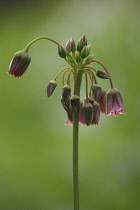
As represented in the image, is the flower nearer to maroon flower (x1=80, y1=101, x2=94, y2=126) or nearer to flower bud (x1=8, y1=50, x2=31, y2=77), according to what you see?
maroon flower (x1=80, y1=101, x2=94, y2=126)

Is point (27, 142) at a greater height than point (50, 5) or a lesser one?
lesser

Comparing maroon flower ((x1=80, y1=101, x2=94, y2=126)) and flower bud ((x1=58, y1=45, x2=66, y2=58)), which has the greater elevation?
flower bud ((x1=58, y1=45, x2=66, y2=58))

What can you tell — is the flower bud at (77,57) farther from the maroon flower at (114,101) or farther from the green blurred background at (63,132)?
the green blurred background at (63,132)

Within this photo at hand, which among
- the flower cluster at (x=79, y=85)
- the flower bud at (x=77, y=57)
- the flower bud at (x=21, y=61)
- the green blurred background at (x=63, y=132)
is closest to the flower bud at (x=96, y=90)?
the flower cluster at (x=79, y=85)

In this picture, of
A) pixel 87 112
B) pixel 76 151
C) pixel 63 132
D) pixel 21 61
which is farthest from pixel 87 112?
pixel 63 132

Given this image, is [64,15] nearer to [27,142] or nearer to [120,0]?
[120,0]

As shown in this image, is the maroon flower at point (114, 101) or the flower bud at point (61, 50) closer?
the flower bud at point (61, 50)

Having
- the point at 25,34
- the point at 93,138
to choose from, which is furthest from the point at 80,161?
the point at 25,34

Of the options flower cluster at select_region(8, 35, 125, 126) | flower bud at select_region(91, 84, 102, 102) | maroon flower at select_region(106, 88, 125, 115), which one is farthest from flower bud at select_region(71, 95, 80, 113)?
maroon flower at select_region(106, 88, 125, 115)
